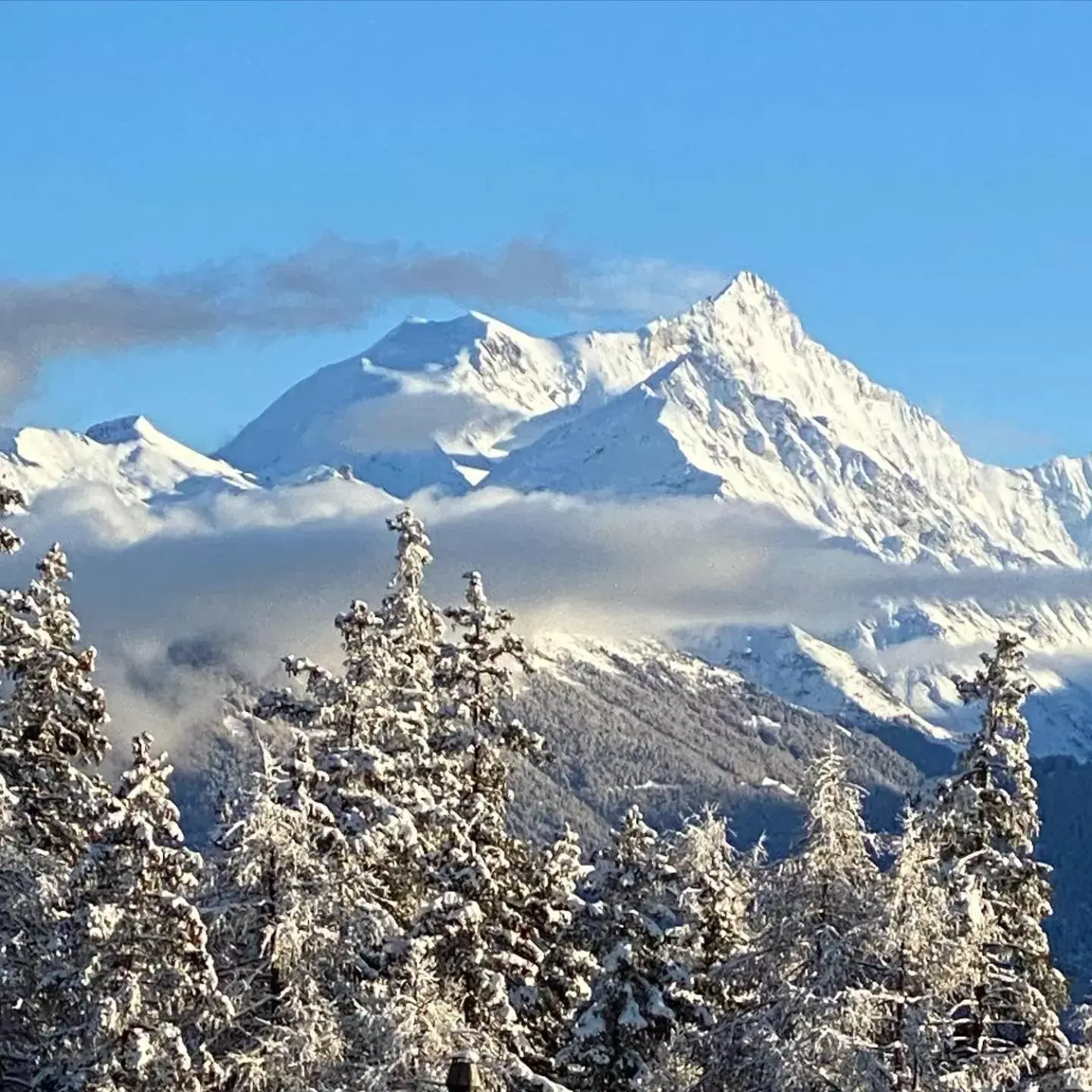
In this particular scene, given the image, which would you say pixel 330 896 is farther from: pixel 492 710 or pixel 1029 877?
pixel 1029 877

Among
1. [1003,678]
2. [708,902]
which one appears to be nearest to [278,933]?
[1003,678]

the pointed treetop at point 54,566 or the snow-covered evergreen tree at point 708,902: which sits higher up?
the pointed treetop at point 54,566

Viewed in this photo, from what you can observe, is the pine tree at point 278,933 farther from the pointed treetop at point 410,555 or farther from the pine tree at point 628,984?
the pine tree at point 628,984

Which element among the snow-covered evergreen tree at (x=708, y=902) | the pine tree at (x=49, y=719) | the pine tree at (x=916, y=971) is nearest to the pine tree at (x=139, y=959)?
the pine tree at (x=49, y=719)

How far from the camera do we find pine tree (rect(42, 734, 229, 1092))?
26094 millimetres

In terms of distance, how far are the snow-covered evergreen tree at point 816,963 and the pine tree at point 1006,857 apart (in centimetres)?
384

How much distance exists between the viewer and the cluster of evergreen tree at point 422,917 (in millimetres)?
26828

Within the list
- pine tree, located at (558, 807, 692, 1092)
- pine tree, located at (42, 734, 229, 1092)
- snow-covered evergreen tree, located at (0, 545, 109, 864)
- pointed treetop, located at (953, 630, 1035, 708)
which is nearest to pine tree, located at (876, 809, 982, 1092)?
pointed treetop, located at (953, 630, 1035, 708)

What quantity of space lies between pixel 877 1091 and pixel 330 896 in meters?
7.36

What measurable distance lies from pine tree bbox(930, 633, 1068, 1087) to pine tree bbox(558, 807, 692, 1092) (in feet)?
17.0

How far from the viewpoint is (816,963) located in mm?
28312

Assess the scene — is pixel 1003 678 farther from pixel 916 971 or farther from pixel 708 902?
pixel 708 902

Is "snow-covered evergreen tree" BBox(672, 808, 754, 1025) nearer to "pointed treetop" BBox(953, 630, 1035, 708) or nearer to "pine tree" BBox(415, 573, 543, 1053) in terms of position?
"pine tree" BBox(415, 573, 543, 1053)

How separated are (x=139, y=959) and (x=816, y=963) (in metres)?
8.64
